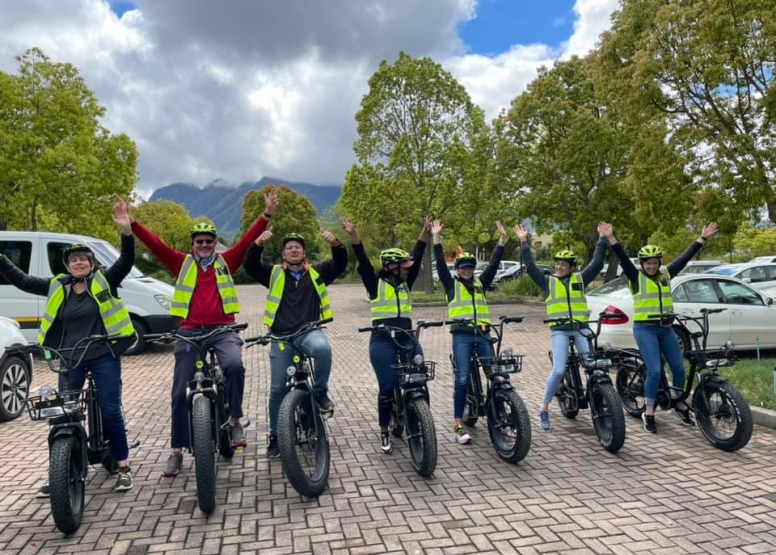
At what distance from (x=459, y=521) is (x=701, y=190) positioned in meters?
12.0

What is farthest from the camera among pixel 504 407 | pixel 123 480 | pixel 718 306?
pixel 718 306

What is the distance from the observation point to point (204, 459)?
12.8 ft

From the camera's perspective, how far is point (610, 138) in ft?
57.6

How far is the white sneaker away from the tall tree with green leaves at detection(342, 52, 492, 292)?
16980 millimetres

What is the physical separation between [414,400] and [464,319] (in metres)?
1.05

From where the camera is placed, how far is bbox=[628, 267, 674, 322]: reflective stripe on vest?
5762mm

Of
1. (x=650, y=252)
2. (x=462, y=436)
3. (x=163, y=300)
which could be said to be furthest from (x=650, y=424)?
(x=163, y=300)

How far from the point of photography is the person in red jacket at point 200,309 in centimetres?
461

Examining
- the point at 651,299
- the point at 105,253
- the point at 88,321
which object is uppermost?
the point at 105,253

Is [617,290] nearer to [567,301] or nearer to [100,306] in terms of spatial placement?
[567,301]

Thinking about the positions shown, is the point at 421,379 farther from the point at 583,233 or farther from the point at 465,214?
the point at 465,214

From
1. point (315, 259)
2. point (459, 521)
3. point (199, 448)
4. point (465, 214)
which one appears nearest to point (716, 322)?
point (459, 521)

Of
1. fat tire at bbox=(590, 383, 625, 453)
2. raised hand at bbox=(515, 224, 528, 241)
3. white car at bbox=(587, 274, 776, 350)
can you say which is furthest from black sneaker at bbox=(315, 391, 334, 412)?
white car at bbox=(587, 274, 776, 350)

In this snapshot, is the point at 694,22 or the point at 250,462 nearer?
the point at 250,462
